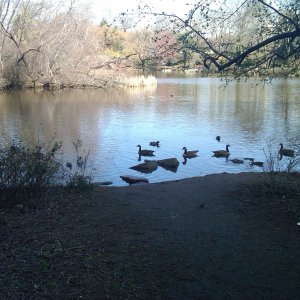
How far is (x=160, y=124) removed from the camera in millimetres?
22641

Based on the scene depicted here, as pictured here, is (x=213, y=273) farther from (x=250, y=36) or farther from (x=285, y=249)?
(x=250, y=36)

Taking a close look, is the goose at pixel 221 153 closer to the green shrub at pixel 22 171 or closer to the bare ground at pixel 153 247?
the bare ground at pixel 153 247

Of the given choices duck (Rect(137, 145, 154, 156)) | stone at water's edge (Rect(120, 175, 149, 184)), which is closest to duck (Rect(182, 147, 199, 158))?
duck (Rect(137, 145, 154, 156))

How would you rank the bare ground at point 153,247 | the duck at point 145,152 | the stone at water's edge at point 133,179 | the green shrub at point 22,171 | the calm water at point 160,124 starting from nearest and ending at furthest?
the bare ground at point 153,247 < the green shrub at point 22,171 < the stone at water's edge at point 133,179 < the calm water at point 160,124 < the duck at point 145,152

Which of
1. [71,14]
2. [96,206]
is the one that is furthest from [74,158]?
[71,14]

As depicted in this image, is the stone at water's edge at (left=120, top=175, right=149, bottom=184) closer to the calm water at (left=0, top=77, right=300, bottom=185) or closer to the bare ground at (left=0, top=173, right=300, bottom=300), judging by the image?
the calm water at (left=0, top=77, right=300, bottom=185)

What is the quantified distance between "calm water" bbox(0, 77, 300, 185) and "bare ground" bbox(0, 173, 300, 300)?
4.66m

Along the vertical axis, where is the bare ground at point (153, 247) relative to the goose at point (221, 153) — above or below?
above

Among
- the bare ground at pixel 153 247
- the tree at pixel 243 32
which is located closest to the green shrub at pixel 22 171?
the bare ground at pixel 153 247

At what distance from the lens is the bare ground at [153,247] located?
3.84 metres

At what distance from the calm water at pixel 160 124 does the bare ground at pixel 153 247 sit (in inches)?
184

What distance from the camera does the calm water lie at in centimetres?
1499

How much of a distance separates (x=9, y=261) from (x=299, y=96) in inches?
1157

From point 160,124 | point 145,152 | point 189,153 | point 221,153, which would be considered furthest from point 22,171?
point 160,124
